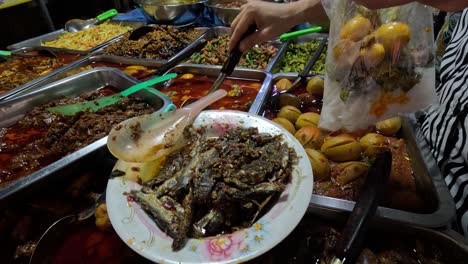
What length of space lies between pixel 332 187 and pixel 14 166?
1.95 m

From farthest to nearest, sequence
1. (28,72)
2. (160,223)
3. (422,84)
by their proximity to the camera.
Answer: (28,72)
(422,84)
(160,223)

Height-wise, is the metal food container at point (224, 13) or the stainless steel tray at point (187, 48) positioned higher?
the metal food container at point (224, 13)

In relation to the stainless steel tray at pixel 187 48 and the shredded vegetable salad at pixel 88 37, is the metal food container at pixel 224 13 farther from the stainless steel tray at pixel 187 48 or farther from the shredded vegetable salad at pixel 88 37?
the shredded vegetable salad at pixel 88 37

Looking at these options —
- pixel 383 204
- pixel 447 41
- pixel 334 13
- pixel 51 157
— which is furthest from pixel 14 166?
pixel 447 41

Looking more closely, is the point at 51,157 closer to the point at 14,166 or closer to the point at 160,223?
the point at 14,166

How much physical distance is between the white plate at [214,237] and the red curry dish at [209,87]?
1342mm

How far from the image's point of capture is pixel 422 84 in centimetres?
134

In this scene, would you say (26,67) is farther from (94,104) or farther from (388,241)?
(388,241)

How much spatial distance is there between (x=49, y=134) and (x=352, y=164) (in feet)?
6.54

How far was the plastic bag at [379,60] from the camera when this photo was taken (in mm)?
1275

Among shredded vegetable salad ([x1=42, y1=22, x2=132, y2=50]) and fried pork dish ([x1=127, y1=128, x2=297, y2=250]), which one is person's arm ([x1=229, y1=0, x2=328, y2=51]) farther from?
shredded vegetable salad ([x1=42, y1=22, x2=132, y2=50])

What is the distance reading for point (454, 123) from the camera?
167cm

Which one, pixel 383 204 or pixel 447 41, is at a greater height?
pixel 447 41

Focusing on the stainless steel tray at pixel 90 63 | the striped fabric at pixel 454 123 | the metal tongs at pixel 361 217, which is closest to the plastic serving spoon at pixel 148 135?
the metal tongs at pixel 361 217
